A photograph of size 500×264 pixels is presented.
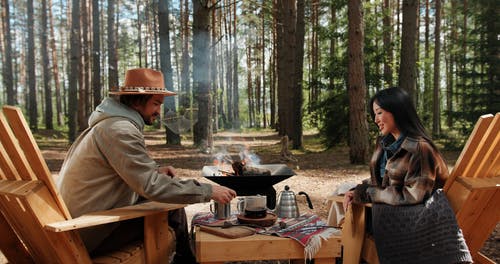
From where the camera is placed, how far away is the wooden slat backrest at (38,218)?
2178 mm

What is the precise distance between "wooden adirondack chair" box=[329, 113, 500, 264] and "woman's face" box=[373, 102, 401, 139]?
50 centimetres

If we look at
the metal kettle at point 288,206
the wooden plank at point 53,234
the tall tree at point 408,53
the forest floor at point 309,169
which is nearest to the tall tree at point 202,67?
the forest floor at point 309,169

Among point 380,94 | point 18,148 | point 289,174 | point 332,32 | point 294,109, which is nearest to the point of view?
point 18,148

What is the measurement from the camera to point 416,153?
2.76 m

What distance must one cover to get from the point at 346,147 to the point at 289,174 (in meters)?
10.3

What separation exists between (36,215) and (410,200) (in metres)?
2.13

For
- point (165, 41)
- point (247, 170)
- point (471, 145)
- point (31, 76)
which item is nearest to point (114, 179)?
point (247, 170)

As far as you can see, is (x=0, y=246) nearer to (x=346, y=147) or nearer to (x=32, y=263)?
(x=32, y=263)

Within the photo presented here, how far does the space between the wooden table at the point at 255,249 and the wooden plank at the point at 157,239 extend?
1.03 ft

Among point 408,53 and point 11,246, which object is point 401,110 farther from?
point 408,53

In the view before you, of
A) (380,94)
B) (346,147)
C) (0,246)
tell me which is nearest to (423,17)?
(346,147)

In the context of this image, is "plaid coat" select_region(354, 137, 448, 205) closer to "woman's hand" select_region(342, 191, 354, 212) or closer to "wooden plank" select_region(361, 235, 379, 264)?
"woman's hand" select_region(342, 191, 354, 212)

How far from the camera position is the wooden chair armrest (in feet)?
7.26

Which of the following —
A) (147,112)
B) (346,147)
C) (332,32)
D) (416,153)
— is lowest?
(346,147)
